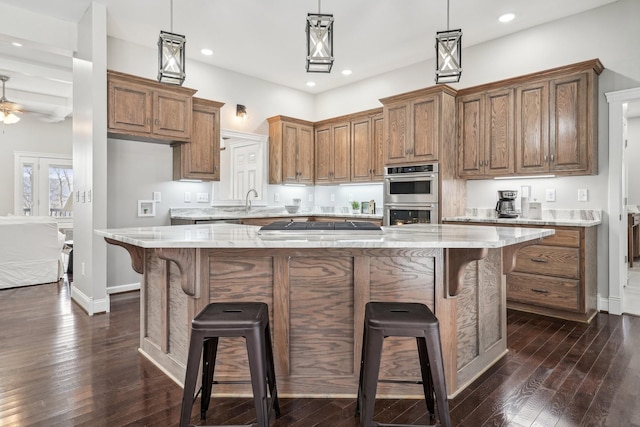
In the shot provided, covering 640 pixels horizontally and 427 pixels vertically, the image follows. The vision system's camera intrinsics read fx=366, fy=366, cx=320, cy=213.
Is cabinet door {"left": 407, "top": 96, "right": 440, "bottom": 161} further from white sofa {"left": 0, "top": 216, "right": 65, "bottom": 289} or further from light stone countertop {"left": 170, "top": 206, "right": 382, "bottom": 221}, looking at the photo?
white sofa {"left": 0, "top": 216, "right": 65, "bottom": 289}

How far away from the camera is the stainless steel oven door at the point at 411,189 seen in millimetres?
4359

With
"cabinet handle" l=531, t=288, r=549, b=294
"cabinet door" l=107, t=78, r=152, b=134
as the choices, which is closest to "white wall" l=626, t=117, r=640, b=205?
"cabinet handle" l=531, t=288, r=549, b=294

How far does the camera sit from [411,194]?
4613 millimetres

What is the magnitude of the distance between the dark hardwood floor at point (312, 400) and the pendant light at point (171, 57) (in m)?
1.94

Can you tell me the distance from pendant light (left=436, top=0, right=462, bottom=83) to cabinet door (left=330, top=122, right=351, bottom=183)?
10.7 ft

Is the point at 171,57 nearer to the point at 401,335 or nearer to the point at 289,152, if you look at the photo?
the point at 401,335

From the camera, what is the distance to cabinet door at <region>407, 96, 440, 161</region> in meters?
4.33

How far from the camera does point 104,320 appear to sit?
11.2 ft

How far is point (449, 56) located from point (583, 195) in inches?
97.3

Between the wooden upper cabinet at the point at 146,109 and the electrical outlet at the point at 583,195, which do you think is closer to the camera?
the electrical outlet at the point at 583,195

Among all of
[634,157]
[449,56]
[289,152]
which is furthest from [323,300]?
[634,157]

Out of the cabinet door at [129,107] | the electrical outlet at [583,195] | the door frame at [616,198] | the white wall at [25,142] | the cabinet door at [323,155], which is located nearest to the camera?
the door frame at [616,198]

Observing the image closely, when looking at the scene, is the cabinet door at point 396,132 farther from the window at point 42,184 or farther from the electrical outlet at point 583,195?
the window at point 42,184

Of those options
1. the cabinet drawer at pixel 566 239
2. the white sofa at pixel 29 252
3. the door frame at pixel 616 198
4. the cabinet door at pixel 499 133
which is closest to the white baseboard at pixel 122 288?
the white sofa at pixel 29 252
